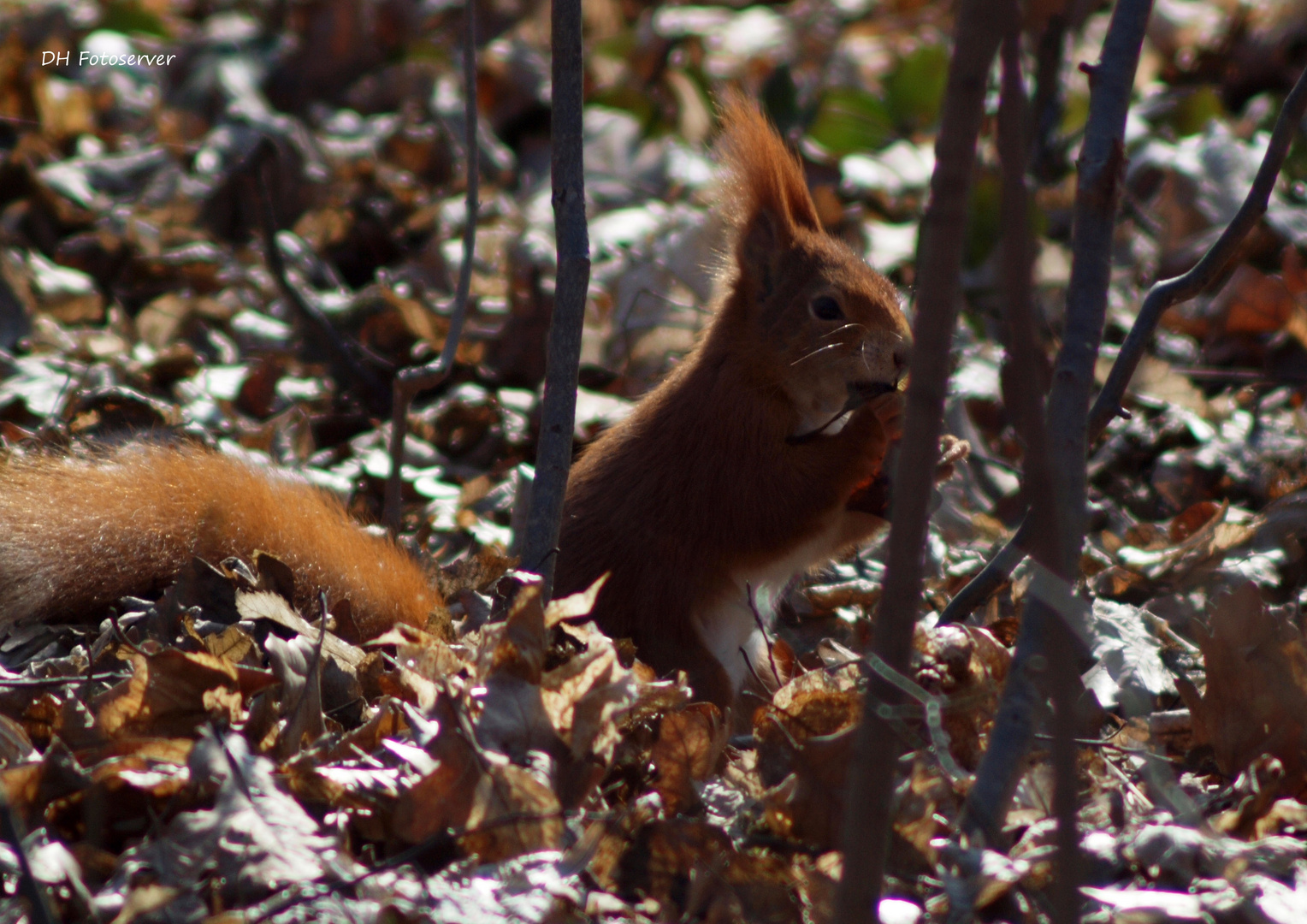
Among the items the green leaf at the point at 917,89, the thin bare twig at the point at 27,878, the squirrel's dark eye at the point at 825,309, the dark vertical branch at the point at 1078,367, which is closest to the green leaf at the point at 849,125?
the green leaf at the point at 917,89

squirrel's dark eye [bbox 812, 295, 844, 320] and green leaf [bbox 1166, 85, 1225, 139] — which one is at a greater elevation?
green leaf [bbox 1166, 85, 1225, 139]

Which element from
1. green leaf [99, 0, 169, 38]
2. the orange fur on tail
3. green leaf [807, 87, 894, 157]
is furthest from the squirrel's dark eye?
green leaf [99, 0, 169, 38]

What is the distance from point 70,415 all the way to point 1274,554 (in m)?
2.57

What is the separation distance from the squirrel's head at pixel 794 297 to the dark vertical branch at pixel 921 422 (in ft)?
4.16

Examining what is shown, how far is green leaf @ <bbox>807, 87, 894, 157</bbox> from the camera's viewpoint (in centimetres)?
445

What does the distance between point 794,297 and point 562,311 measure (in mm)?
756

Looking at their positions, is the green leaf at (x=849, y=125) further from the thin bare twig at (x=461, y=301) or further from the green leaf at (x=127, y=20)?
the green leaf at (x=127, y=20)

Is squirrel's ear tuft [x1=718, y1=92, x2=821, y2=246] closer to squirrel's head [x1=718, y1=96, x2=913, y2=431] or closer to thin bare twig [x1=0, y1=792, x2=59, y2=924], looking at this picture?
squirrel's head [x1=718, y1=96, x2=913, y2=431]

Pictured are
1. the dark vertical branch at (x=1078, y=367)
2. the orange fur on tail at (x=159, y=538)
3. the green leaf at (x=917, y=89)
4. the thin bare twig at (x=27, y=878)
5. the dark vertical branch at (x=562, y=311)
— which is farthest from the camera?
the green leaf at (x=917, y=89)

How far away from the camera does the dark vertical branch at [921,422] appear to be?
39.4 inches

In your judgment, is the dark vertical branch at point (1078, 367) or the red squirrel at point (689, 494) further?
the red squirrel at point (689, 494)

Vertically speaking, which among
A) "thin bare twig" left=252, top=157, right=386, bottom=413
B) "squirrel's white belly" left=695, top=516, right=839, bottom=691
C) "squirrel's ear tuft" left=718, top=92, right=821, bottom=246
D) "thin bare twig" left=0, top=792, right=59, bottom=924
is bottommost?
"thin bare twig" left=0, top=792, right=59, bottom=924

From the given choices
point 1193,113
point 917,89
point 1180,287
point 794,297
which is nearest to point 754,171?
point 794,297

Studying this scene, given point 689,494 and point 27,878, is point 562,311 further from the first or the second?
point 27,878
